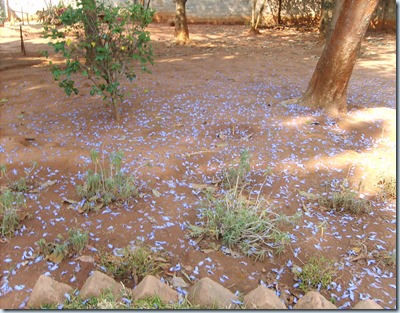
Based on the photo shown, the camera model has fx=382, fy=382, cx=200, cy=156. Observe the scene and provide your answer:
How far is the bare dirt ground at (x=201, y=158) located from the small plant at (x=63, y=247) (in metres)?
0.05

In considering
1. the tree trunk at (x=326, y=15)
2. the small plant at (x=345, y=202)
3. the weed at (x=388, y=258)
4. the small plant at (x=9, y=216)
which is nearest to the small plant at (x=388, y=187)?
the small plant at (x=345, y=202)

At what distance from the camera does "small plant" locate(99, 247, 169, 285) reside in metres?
2.26

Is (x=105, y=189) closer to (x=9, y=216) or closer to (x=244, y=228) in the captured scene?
(x=9, y=216)

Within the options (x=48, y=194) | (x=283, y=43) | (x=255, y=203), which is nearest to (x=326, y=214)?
(x=255, y=203)

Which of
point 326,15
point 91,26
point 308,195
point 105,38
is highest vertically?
point 326,15

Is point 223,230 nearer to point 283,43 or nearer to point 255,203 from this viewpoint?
point 255,203

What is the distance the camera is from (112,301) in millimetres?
1920

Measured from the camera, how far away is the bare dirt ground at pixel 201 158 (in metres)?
2.44

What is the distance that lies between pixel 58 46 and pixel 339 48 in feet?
10.5

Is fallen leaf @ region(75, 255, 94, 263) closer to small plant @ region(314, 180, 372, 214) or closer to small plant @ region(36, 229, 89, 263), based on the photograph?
small plant @ region(36, 229, 89, 263)

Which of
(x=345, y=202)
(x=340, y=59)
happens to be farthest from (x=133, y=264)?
(x=340, y=59)

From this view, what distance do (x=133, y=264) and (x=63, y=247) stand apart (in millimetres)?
489

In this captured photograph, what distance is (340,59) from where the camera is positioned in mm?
4586

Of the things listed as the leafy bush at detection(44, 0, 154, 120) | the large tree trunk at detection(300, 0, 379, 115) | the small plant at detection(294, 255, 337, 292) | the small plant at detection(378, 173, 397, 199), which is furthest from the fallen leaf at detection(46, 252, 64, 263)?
the large tree trunk at detection(300, 0, 379, 115)
